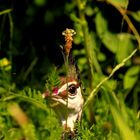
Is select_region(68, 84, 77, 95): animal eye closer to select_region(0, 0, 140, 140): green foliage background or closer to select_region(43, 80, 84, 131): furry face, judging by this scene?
select_region(43, 80, 84, 131): furry face

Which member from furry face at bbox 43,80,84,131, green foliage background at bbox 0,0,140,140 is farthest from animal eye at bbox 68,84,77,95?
green foliage background at bbox 0,0,140,140

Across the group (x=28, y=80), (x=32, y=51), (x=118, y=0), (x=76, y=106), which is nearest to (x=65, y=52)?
(x=76, y=106)

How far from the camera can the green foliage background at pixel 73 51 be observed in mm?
3367

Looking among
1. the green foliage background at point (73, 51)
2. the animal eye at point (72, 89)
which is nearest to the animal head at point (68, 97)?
the animal eye at point (72, 89)

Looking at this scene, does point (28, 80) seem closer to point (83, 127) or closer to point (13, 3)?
point (13, 3)

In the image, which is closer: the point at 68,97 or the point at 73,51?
the point at 68,97

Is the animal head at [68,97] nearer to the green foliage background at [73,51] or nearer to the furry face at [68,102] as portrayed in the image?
the furry face at [68,102]

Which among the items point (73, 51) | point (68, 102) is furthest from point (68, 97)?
point (73, 51)

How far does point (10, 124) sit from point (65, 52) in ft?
3.33

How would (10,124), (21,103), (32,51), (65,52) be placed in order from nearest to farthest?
(65,52) → (10,124) → (21,103) → (32,51)

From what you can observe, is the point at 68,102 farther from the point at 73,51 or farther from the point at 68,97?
the point at 73,51

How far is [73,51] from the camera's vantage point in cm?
A: 446

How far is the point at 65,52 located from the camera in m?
2.48

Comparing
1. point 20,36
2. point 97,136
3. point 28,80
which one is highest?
point 20,36
